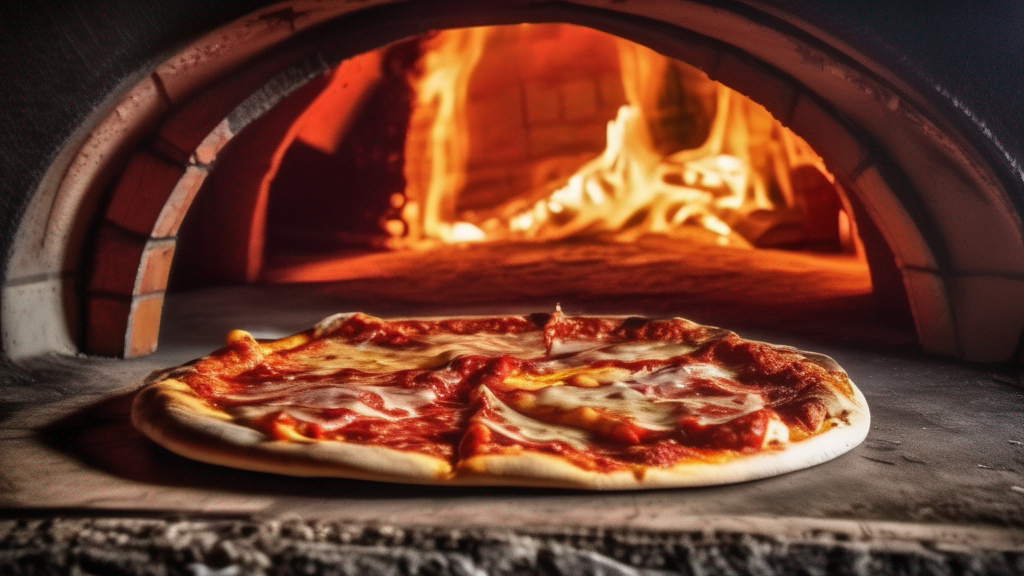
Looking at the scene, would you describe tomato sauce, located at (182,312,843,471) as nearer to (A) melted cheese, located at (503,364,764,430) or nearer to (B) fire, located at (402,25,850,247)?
(A) melted cheese, located at (503,364,764,430)

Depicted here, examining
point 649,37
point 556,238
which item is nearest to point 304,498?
point 649,37

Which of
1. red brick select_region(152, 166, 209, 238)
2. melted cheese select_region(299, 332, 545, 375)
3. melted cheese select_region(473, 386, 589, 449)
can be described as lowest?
melted cheese select_region(299, 332, 545, 375)

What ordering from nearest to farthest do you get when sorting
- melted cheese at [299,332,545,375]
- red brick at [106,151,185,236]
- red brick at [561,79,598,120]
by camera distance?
melted cheese at [299,332,545,375] < red brick at [106,151,185,236] < red brick at [561,79,598,120]

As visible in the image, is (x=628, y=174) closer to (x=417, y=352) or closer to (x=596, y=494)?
(x=417, y=352)

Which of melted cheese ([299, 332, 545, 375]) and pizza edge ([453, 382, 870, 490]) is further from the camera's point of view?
melted cheese ([299, 332, 545, 375])

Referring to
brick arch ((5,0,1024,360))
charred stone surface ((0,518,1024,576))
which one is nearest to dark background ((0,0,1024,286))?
brick arch ((5,0,1024,360))

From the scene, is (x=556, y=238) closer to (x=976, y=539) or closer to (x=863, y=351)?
(x=863, y=351)
